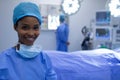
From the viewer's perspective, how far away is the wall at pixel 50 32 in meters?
6.72

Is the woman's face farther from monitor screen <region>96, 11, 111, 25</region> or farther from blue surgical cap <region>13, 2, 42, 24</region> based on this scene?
monitor screen <region>96, 11, 111, 25</region>

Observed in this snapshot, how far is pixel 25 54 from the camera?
1357 mm

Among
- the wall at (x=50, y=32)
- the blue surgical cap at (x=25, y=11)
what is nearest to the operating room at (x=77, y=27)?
the wall at (x=50, y=32)

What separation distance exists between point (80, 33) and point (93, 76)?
490 centimetres

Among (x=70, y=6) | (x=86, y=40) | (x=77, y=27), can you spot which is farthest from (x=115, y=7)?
(x=77, y=27)

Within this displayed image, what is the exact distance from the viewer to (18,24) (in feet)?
4.44

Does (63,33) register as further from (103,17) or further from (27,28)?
(27,28)

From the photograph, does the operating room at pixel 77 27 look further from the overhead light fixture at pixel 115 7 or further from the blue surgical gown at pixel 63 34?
the blue surgical gown at pixel 63 34

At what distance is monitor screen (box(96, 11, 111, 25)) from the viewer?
4660mm

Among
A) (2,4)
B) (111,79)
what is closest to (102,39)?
(111,79)

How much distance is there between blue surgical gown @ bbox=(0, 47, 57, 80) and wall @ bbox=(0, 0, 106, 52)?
5467 mm

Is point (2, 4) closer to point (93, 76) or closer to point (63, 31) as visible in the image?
point (63, 31)

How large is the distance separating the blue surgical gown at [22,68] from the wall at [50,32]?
5.47 meters

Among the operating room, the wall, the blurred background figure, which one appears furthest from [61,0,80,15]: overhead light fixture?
the wall
